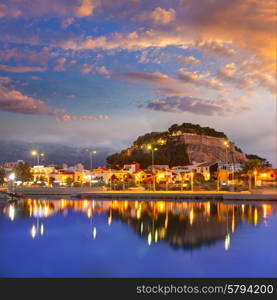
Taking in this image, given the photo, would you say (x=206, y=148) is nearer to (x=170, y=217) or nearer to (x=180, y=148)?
(x=180, y=148)

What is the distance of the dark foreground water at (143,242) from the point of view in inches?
647

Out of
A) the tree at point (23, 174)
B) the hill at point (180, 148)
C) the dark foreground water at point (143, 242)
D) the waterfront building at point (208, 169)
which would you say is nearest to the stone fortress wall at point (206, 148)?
the hill at point (180, 148)

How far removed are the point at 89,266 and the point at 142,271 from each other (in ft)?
8.28

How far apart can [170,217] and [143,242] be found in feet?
32.2

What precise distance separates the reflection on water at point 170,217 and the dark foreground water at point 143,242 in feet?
0.20

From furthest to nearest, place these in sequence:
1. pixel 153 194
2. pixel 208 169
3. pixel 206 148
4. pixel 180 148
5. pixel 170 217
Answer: pixel 206 148 < pixel 180 148 < pixel 208 169 < pixel 153 194 < pixel 170 217

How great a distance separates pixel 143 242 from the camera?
2217 cm

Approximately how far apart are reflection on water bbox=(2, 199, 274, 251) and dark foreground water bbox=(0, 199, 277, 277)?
0.20 ft

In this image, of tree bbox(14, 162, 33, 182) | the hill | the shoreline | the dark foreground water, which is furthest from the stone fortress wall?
the dark foreground water

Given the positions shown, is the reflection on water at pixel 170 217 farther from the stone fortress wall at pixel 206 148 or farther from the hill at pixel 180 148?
the stone fortress wall at pixel 206 148

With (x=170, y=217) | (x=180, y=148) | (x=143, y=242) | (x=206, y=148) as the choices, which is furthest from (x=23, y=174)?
(x=206, y=148)

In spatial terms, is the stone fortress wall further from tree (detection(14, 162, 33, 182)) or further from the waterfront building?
tree (detection(14, 162, 33, 182))

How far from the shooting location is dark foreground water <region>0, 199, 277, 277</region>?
16.4m

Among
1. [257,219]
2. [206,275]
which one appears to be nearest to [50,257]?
[206,275]
